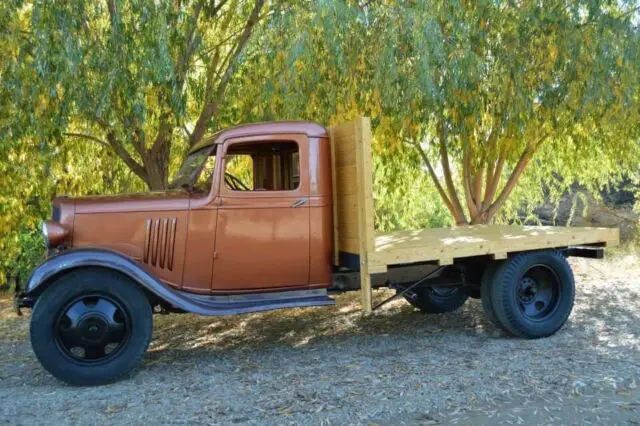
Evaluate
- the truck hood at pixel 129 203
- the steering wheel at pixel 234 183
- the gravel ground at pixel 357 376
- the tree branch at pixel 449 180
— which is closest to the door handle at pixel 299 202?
the steering wheel at pixel 234 183

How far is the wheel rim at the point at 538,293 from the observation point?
6.05 m

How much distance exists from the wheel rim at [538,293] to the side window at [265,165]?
2.49 m

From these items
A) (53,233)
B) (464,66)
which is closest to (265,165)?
(53,233)

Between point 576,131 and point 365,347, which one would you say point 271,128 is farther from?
point 576,131

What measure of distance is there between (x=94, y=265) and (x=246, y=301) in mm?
1290

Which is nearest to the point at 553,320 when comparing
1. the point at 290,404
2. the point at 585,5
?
→ the point at 290,404

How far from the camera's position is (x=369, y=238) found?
523 cm

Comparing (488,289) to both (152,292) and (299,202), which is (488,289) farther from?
(152,292)

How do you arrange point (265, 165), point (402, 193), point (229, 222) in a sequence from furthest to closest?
1. point (402, 193)
2. point (265, 165)
3. point (229, 222)

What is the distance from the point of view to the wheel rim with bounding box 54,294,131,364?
4805 mm

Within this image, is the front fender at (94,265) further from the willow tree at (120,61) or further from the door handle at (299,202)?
the willow tree at (120,61)

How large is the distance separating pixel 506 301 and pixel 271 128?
274 centimetres

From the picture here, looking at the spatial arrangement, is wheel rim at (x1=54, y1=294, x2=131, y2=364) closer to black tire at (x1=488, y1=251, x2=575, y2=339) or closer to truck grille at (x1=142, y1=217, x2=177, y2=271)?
truck grille at (x1=142, y1=217, x2=177, y2=271)

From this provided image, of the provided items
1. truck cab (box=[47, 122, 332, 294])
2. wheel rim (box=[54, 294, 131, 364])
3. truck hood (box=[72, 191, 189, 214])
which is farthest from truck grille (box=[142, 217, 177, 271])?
wheel rim (box=[54, 294, 131, 364])
